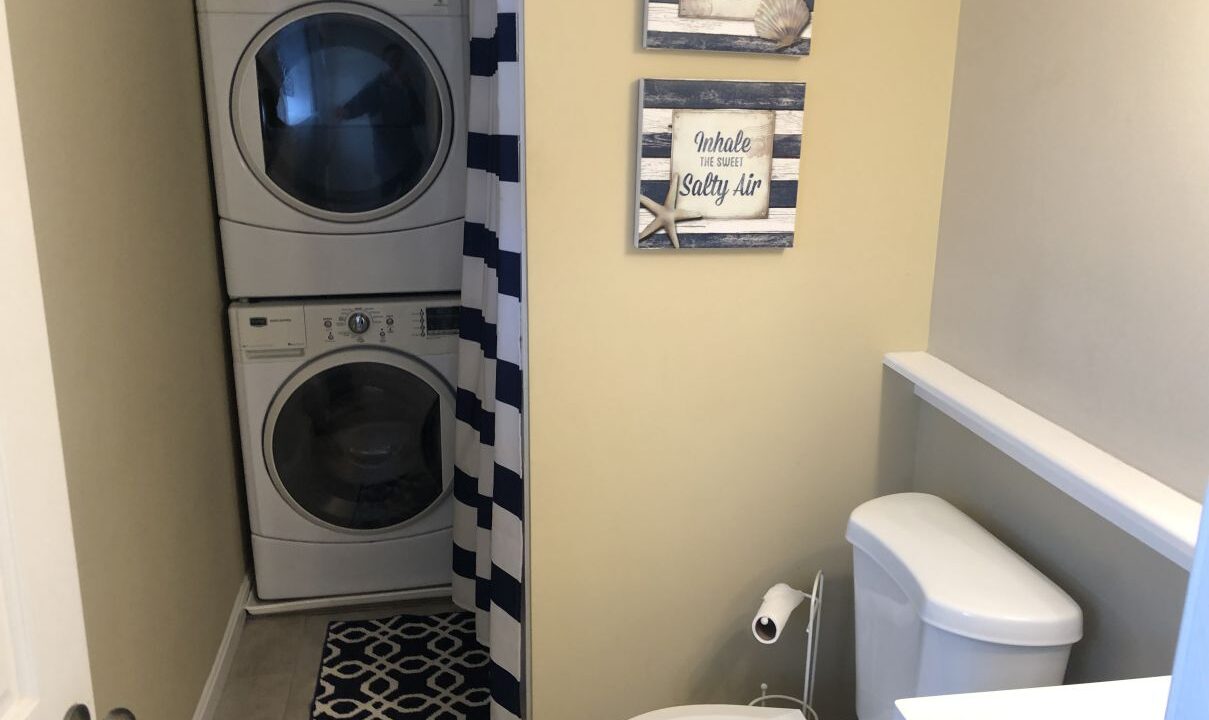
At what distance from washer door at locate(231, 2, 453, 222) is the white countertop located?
201 centimetres

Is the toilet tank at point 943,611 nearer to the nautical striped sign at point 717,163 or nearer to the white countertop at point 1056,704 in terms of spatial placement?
the white countertop at point 1056,704

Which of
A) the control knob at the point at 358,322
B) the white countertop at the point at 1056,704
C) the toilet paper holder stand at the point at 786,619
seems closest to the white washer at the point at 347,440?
the control knob at the point at 358,322

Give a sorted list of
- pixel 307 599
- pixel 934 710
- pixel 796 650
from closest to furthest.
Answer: pixel 934 710 < pixel 796 650 < pixel 307 599

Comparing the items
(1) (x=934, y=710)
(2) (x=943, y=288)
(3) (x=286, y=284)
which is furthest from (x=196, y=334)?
(1) (x=934, y=710)

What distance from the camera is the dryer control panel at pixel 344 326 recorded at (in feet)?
8.45

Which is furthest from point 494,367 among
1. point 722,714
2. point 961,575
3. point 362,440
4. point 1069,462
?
point 1069,462

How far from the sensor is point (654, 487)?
1.83 m

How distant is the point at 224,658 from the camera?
2.52 m

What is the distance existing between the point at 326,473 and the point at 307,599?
401 millimetres

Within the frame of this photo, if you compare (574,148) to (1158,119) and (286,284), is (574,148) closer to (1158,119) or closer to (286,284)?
(1158,119)

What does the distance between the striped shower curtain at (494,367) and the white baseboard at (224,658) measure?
624 mm

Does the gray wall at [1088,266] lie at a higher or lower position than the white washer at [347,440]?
higher

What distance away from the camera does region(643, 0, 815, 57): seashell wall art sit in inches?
62.9

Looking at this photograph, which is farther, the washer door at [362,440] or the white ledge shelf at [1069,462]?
the washer door at [362,440]
